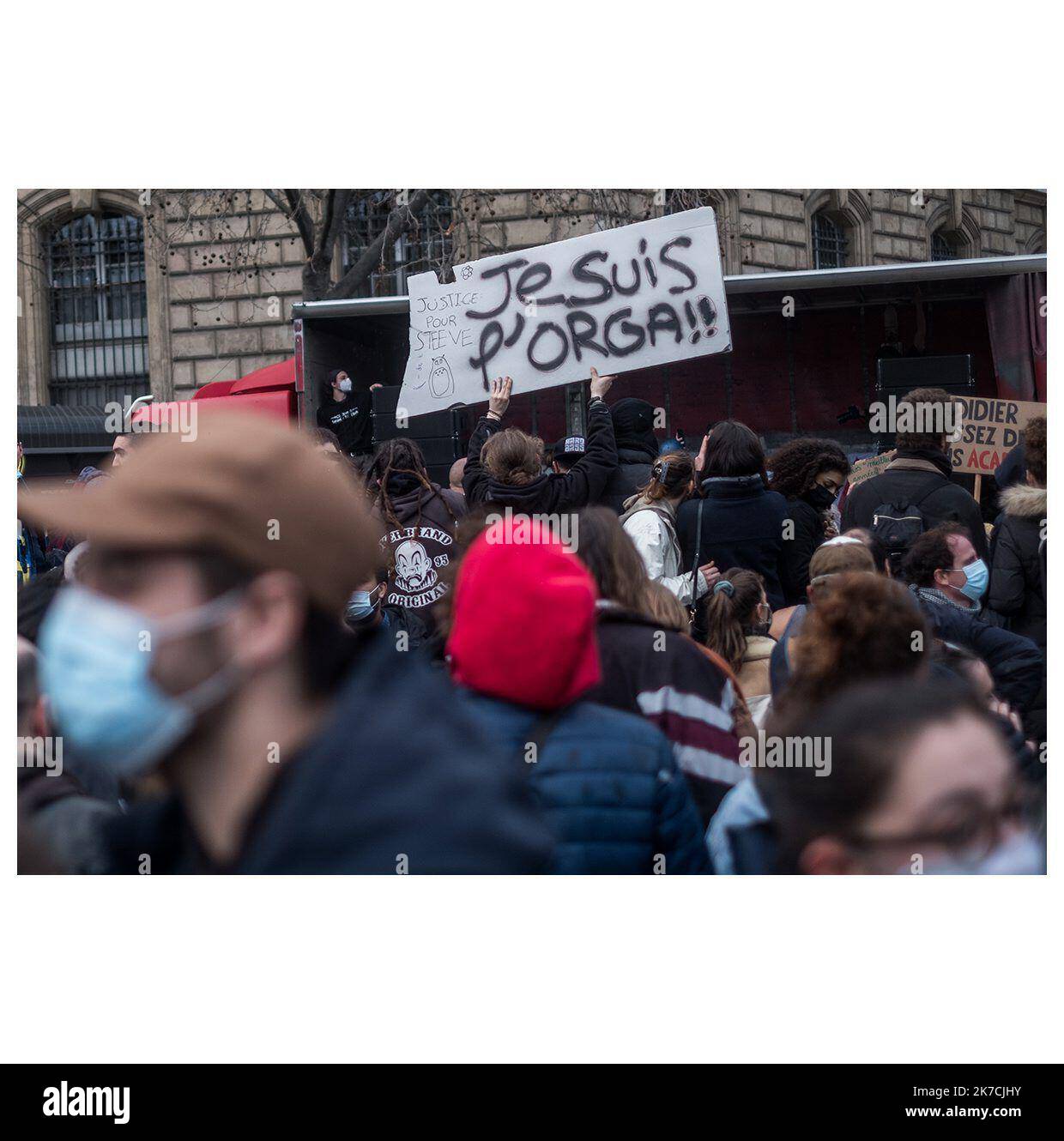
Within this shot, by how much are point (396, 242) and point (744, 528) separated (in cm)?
1090

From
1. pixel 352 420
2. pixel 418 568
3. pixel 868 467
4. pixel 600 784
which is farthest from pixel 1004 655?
pixel 352 420

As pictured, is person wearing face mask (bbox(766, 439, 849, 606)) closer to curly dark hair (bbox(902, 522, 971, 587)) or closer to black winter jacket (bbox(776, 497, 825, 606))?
black winter jacket (bbox(776, 497, 825, 606))

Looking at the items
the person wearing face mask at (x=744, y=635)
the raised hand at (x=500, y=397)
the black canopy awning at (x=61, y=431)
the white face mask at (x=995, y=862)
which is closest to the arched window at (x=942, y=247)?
the black canopy awning at (x=61, y=431)

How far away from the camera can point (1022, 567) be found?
5.15 metres

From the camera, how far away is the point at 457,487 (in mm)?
7555

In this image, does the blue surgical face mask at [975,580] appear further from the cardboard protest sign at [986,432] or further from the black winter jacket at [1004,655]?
the cardboard protest sign at [986,432]

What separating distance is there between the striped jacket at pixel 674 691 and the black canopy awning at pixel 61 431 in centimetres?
971

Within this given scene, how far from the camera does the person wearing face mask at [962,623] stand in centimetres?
455

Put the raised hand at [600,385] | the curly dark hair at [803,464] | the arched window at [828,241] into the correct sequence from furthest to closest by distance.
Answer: the arched window at [828,241] → the raised hand at [600,385] → the curly dark hair at [803,464]

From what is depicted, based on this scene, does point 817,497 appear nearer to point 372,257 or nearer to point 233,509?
point 233,509

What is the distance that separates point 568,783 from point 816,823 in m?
0.72

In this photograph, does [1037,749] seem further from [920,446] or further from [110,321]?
[110,321]

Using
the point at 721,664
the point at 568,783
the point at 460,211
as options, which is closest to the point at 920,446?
the point at 721,664

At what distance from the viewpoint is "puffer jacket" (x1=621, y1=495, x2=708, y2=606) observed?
535cm
